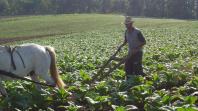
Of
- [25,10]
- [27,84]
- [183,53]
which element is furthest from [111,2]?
[27,84]

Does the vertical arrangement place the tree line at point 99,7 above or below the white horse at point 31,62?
below

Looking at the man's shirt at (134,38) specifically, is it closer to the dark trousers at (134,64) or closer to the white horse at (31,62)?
the dark trousers at (134,64)

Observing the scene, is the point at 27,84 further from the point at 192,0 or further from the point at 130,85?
the point at 192,0

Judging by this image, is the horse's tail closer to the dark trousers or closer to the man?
the man

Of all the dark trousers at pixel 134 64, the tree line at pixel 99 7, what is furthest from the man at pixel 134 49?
the tree line at pixel 99 7

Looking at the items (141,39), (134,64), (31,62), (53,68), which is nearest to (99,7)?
(134,64)

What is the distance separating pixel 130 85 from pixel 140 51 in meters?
1.62

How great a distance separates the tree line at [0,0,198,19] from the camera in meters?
118

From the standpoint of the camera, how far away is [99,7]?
478 feet

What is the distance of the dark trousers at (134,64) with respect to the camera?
1245 cm

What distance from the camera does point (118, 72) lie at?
13.4 metres

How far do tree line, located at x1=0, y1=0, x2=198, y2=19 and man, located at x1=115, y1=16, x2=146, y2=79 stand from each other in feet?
336

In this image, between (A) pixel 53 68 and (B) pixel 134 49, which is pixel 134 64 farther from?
(A) pixel 53 68

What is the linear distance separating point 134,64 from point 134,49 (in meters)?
0.43
